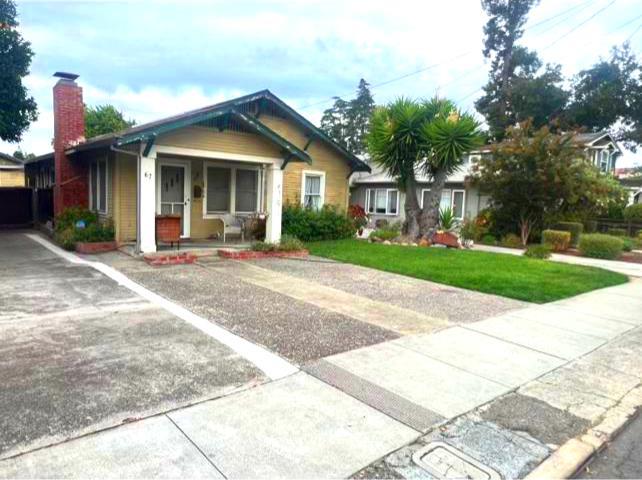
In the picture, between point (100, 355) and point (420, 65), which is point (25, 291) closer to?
point (100, 355)

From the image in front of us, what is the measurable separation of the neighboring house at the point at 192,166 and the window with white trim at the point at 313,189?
1.4 inches

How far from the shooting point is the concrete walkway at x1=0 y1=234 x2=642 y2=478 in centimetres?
288

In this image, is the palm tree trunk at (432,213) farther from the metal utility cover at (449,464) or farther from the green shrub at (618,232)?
the metal utility cover at (449,464)

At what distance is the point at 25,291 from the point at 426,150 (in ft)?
40.2

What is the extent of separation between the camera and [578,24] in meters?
22.4

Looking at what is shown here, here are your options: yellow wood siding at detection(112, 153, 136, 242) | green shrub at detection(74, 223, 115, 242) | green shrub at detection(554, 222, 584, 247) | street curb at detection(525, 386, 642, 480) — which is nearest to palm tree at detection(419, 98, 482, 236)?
green shrub at detection(554, 222, 584, 247)

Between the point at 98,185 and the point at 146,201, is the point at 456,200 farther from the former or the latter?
the point at 146,201

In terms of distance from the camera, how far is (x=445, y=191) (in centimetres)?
2383

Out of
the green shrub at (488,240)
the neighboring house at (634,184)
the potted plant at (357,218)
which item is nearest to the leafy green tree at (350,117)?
the neighboring house at (634,184)

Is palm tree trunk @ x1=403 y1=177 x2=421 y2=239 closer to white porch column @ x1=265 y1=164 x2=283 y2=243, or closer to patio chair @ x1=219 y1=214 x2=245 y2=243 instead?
white porch column @ x1=265 y1=164 x2=283 y2=243

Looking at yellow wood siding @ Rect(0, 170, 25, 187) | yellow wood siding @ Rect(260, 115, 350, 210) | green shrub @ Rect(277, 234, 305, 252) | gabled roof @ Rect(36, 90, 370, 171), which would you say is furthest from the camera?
yellow wood siding @ Rect(0, 170, 25, 187)

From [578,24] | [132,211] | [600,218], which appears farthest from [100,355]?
[578,24]

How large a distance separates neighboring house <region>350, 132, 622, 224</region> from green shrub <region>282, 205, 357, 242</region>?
6508 millimetres

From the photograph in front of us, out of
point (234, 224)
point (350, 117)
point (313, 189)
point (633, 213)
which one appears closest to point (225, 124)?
point (234, 224)
